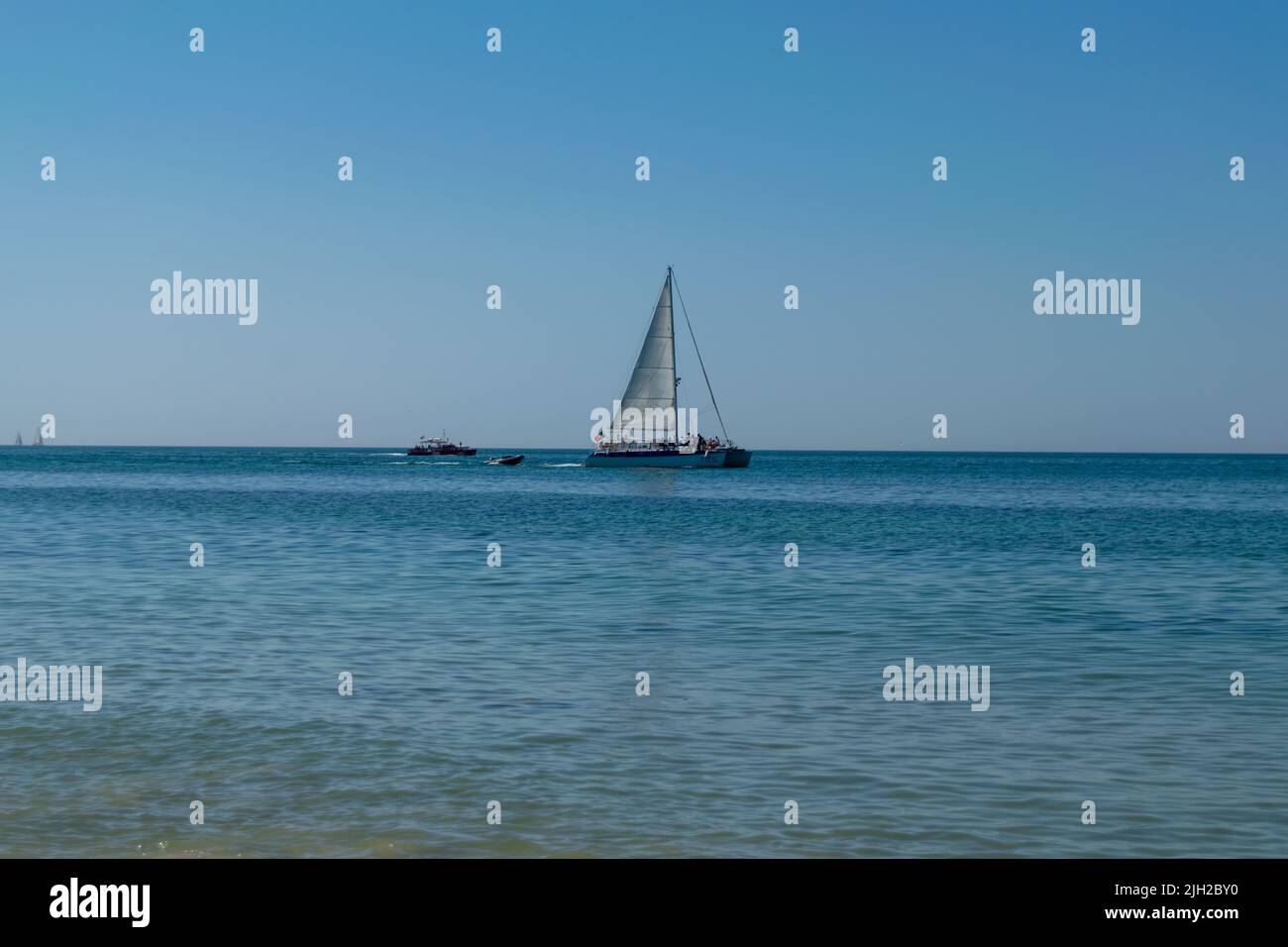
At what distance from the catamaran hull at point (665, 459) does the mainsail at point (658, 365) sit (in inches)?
432

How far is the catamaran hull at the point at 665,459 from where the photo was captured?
442 ft

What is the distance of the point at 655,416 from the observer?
12625 centimetres

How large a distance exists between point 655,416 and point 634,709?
109981 mm

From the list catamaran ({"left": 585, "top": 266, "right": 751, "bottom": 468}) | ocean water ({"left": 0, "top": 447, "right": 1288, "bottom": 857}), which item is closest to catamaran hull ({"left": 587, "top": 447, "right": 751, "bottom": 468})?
catamaran ({"left": 585, "top": 266, "right": 751, "bottom": 468})

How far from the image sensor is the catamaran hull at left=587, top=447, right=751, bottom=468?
135 meters

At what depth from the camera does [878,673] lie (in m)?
19.7

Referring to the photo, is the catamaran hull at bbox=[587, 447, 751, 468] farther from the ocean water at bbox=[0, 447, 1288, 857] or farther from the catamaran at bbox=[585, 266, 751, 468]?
the ocean water at bbox=[0, 447, 1288, 857]

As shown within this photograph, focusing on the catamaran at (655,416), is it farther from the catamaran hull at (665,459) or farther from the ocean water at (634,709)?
the ocean water at (634,709)
